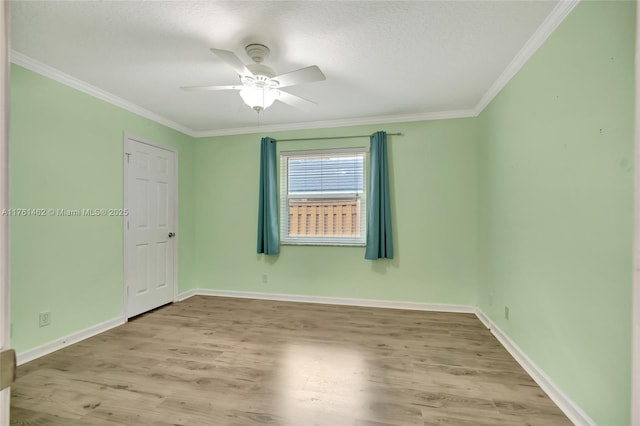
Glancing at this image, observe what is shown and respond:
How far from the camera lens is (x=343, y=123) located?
12.6 ft

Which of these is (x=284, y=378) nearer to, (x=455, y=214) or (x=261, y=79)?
(x=261, y=79)

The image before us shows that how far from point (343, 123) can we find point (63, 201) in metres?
3.16

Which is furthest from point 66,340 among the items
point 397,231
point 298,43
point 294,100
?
point 397,231

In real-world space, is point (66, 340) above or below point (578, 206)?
below

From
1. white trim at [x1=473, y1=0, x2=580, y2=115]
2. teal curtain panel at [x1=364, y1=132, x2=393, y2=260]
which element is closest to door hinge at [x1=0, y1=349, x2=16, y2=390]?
white trim at [x1=473, y1=0, x2=580, y2=115]

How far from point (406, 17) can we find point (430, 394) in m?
2.50

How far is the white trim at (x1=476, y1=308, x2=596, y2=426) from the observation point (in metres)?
1.61

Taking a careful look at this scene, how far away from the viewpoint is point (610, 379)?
1396 mm

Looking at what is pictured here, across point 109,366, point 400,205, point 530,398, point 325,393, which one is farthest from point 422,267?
point 109,366

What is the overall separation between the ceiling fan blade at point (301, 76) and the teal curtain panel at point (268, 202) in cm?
192

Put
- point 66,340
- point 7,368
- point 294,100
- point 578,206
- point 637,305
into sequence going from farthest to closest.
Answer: point 66,340, point 294,100, point 578,206, point 637,305, point 7,368

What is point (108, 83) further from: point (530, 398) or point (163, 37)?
point (530, 398)

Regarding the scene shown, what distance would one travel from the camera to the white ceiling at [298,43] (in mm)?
1760

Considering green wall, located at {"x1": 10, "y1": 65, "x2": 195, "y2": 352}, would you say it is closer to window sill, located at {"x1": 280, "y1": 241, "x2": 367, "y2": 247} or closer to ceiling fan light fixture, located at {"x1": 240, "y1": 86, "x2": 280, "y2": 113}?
ceiling fan light fixture, located at {"x1": 240, "y1": 86, "x2": 280, "y2": 113}
